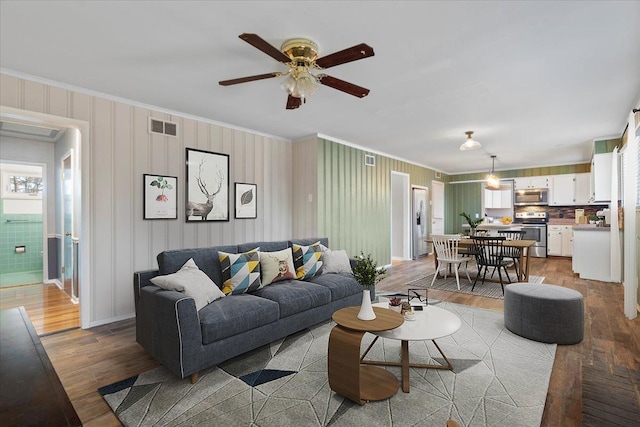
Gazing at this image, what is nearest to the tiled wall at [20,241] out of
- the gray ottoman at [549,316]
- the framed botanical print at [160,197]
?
the framed botanical print at [160,197]

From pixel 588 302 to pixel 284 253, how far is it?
412cm

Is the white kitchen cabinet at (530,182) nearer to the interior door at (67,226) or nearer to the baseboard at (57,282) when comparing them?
the interior door at (67,226)

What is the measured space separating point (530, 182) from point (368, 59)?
8264 mm

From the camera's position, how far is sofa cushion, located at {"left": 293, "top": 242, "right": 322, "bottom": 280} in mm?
3734

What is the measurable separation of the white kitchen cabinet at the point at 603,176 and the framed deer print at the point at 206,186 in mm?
6376

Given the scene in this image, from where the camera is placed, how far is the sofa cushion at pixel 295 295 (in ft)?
9.70

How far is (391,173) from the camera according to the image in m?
7.35

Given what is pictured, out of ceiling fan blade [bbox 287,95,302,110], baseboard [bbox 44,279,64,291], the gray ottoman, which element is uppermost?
ceiling fan blade [bbox 287,95,302,110]

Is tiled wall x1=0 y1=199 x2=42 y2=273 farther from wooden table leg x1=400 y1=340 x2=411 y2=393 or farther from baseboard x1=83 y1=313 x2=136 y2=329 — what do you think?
wooden table leg x1=400 y1=340 x2=411 y2=393

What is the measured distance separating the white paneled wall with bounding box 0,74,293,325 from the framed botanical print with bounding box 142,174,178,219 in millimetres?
65

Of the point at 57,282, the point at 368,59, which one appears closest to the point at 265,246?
the point at 368,59

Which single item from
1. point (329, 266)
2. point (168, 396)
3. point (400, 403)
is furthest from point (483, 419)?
point (329, 266)

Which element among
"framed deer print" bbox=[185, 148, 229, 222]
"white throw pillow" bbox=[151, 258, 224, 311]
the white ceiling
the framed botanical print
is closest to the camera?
the white ceiling

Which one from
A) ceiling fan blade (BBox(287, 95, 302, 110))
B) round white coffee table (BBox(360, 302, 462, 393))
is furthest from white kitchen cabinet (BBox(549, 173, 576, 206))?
ceiling fan blade (BBox(287, 95, 302, 110))
